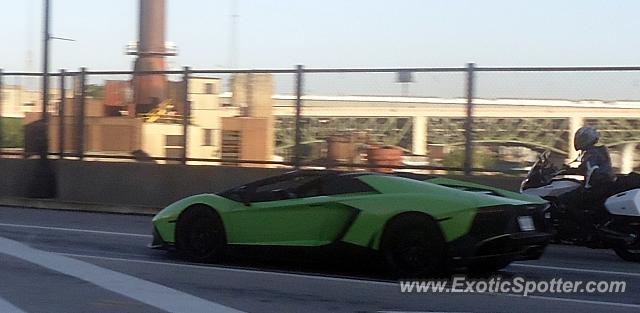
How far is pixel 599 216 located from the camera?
12.4 m

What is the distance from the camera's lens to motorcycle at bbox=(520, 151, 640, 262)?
12086 millimetres

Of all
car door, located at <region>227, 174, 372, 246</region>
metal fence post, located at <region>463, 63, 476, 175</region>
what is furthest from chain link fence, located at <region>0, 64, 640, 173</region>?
car door, located at <region>227, 174, 372, 246</region>

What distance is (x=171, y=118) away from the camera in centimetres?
2005

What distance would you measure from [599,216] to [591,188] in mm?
374

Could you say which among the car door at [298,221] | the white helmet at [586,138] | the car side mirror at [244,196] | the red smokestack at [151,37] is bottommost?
Answer: the car door at [298,221]

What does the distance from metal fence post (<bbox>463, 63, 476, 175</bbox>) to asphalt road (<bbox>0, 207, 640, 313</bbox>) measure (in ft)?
10.9

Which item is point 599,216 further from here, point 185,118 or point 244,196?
point 185,118

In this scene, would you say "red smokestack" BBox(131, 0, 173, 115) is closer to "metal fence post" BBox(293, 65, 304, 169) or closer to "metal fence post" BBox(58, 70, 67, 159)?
"metal fence post" BBox(58, 70, 67, 159)

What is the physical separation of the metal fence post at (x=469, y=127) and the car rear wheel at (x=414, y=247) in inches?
260

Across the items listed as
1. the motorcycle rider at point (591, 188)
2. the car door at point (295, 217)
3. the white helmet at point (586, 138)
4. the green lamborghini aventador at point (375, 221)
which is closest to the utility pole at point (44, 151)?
the green lamborghini aventador at point (375, 221)

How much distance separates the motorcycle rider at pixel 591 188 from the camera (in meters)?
12.5

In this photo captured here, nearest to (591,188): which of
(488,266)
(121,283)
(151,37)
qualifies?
(488,266)

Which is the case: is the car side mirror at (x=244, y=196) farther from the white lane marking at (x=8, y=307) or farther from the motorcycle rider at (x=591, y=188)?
the motorcycle rider at (x=591, y=188)

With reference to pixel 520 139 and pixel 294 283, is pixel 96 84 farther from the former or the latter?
pixel 294 283
